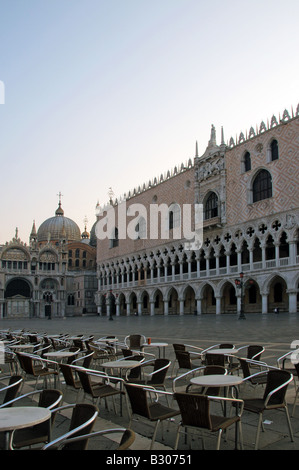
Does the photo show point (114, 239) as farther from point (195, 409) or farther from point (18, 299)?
point (195, 409)

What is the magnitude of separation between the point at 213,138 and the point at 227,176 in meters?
5.17

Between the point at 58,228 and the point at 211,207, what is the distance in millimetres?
39708

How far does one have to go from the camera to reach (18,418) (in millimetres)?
3791

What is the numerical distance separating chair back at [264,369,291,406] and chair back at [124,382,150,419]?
1486mm

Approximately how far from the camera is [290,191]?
104 feet

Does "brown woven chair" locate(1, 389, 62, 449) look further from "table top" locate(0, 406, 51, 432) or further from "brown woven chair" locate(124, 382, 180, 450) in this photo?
"brown woven chair" locate(124, 382, 180, 450)

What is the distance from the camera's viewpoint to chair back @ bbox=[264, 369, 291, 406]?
4.98 meters

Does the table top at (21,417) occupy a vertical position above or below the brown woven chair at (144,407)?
above

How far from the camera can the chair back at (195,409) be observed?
13.4 ft

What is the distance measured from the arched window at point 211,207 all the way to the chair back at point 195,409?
120 feet

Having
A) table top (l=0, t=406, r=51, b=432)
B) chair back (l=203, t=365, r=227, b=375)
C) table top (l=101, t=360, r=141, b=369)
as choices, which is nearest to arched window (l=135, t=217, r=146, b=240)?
table top (l=101, t=360, r=141, b=369)

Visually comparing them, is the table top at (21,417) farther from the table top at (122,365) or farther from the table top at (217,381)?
the table top at (122,365)

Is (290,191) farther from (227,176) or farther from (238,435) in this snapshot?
(238,435)

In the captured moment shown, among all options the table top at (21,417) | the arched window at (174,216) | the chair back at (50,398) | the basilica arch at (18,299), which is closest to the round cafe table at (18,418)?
the table top at (21,417)
